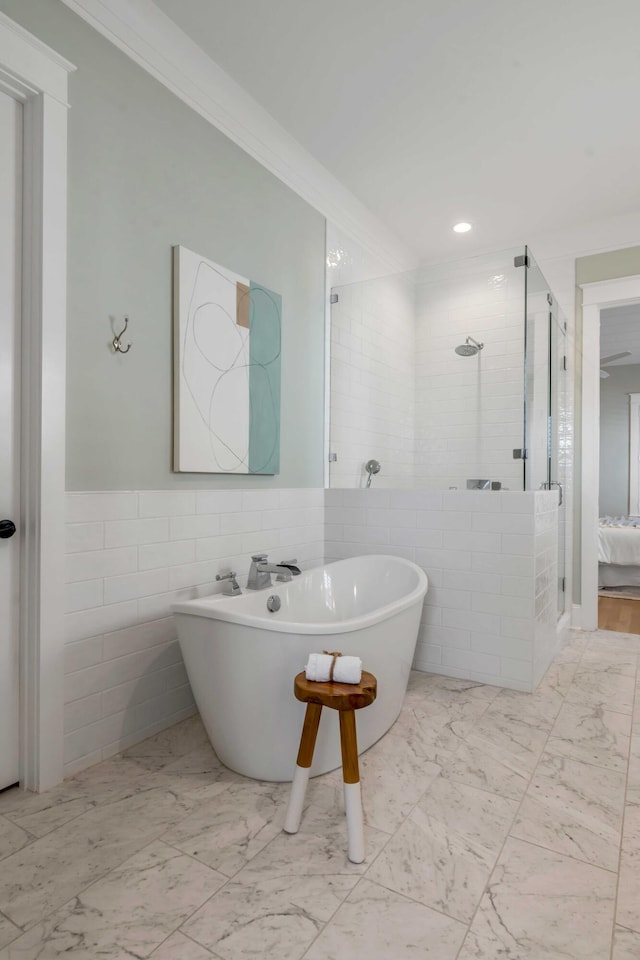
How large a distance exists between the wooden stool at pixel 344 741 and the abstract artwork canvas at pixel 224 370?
3.63 ft

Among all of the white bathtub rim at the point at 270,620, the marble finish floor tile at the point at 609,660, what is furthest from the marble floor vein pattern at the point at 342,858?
the marble finish floor tile at the point at 609,660

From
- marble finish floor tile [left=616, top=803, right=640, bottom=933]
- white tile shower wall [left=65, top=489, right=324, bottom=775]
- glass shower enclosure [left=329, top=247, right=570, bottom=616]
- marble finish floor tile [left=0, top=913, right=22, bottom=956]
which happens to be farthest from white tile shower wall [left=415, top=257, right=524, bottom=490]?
marble finish floor tile [left=0, top=913, right=22, bottom=956]

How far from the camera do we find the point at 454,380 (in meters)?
3.06

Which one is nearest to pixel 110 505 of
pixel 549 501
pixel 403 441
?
pixel 403 441

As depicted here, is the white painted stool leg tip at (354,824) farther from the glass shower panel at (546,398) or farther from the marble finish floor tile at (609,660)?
the marble finish floor tile at (609,660)

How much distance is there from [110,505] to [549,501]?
7.37 ft

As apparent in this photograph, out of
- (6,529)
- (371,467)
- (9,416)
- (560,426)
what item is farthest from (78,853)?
(560,426)

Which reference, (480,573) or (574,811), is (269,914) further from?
(480,573)

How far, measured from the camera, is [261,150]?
8.87ft

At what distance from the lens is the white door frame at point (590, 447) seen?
3.74 m

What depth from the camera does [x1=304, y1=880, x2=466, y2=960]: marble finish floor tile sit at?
45.8 inches

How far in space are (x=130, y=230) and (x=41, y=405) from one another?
0.78 meters

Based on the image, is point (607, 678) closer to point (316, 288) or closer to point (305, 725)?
point (305, 725)

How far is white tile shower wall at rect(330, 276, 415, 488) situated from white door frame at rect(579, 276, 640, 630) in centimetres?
138
